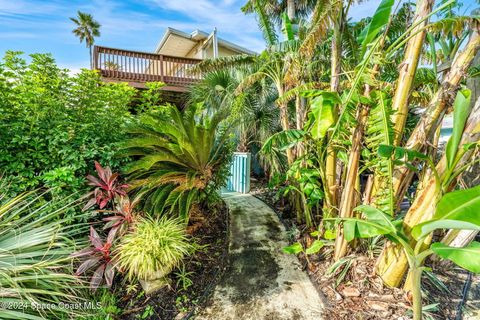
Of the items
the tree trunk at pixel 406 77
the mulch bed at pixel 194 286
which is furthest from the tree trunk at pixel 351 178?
the mulch bed at pixel 194 286

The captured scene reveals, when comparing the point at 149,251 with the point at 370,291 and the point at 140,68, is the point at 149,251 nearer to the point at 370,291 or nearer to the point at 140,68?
the point at 370,291

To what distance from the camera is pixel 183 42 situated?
11.3m

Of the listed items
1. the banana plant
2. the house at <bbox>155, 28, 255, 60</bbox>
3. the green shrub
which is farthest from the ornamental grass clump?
the house at <bbox>155, 28, 255, 60</bbox>

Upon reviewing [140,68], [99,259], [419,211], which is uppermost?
[140,68]

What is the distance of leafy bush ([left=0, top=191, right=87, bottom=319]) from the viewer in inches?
75.5

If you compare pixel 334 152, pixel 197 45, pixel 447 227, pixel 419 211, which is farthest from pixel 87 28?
pixel 447 227

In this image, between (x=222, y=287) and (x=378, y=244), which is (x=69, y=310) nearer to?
(x=222, y=287)

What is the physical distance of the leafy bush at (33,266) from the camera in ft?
6.29

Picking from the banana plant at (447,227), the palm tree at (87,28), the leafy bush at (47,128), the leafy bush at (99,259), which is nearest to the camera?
the banana plant at (447,227)

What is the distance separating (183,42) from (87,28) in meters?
14.8

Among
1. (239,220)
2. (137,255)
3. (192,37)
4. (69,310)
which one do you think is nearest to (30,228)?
(69,310)

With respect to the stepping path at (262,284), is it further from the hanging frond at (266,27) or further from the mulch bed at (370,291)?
the hanging frond at (266,27)

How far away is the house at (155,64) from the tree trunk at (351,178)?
17.5ft

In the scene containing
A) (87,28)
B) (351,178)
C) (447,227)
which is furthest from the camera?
(87,28)
